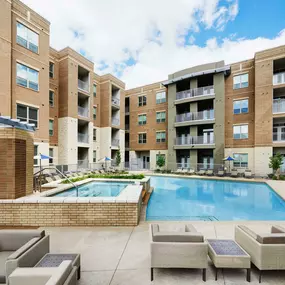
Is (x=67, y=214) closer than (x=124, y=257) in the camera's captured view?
No

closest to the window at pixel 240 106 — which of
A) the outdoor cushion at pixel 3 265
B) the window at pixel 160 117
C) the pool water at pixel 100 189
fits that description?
the window at pixel 160 117

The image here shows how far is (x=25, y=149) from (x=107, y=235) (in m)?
4.41

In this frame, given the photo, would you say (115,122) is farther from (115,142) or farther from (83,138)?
(83,138)

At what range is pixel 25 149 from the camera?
6.69 metres

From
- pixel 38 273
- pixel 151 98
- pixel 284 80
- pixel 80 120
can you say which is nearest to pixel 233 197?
pixel 38 273

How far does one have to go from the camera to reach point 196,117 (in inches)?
920

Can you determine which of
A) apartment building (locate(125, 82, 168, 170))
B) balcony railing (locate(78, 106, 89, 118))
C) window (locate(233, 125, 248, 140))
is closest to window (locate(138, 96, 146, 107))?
apartment building (locate(125, 82, 168, 170))

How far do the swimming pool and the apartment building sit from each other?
44.7 feet

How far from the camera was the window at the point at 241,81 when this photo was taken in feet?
70.6

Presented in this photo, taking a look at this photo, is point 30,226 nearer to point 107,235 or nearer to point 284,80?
point 107,235

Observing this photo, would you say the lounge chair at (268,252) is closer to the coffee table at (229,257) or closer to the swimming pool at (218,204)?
the coffee table at (229,257)

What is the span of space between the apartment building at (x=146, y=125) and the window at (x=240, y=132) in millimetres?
9551

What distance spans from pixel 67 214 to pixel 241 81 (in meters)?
23.6

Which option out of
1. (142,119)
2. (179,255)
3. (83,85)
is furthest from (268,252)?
(142,119)
